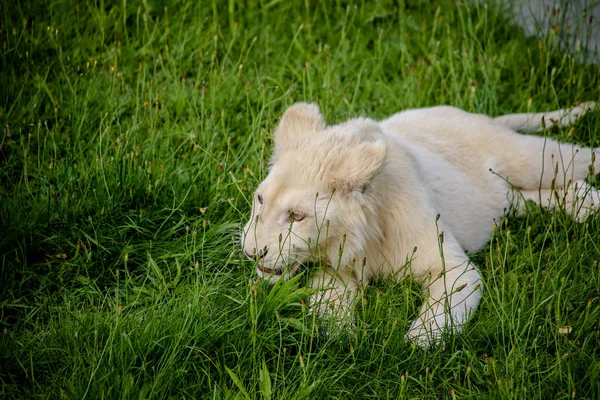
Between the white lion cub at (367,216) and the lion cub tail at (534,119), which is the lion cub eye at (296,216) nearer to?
the white lion cub at (367,216)

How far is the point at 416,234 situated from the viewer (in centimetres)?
380

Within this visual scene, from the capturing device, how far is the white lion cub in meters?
3.54

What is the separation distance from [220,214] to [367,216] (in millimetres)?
1101

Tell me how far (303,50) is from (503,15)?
5.99ft

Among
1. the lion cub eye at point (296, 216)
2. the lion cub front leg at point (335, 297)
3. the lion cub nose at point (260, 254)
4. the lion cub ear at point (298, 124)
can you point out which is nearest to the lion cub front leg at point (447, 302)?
the lion cub front leg at point (335, 297)

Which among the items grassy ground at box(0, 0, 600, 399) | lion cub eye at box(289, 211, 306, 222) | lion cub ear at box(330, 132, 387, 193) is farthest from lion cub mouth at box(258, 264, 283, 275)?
lion cub ear at box(330, 132, 387, 193)

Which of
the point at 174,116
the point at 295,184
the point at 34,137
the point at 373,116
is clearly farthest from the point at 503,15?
the point at 34,137

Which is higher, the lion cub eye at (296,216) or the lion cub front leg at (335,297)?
the lion cub eye at (296,216)

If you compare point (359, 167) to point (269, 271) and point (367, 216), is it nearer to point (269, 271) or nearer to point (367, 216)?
point (367, 216)

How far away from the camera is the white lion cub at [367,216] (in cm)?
354

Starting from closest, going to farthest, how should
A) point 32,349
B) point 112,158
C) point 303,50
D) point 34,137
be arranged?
point 32,349 → point 112,158 → point 34,137 → point 303,50

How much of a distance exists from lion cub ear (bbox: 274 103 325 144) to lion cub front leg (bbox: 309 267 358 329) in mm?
793

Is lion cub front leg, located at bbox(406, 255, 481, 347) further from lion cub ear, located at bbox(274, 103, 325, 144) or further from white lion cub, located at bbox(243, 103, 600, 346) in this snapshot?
lion cub ear, located at bbox(274, 103, 325, 144)

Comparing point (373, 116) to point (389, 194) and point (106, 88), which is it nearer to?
point (389, 194)
